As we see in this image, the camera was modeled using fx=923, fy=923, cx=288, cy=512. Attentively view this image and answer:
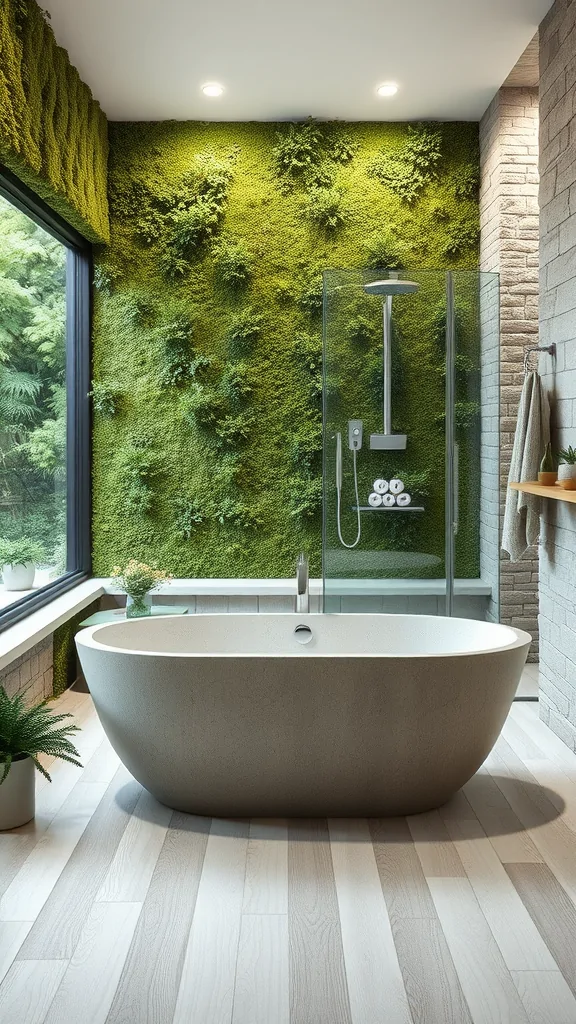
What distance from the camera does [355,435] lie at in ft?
15.0

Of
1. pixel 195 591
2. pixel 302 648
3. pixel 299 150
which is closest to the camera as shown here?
pixel 302 648

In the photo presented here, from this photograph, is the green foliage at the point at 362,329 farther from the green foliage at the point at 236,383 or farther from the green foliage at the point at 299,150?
the green foliage at the point at 299,150

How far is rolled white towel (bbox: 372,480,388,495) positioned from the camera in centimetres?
454

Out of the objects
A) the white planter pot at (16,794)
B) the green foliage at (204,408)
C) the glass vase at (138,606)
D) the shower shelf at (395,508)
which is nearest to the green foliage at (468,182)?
the green foliage at (204,408)

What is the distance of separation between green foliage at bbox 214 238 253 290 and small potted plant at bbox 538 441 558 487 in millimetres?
2400

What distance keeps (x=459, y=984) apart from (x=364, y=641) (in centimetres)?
191

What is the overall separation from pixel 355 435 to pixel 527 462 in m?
0.85

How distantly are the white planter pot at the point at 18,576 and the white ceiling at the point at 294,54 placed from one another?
2.56m

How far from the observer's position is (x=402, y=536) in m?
4.57

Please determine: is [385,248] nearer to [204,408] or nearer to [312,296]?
[312,296]

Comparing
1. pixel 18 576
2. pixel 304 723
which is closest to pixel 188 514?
pixel 18 576

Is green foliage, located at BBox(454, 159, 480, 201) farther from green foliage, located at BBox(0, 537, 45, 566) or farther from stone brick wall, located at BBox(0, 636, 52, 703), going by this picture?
stone brick wall, located at BBox(0, 636, 52, 703)

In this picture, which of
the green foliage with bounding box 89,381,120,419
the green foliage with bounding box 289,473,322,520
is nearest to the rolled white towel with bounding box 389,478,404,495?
the green foliage with bounding box 289,473,322,520

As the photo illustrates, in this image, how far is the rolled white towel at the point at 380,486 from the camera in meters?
4.54
